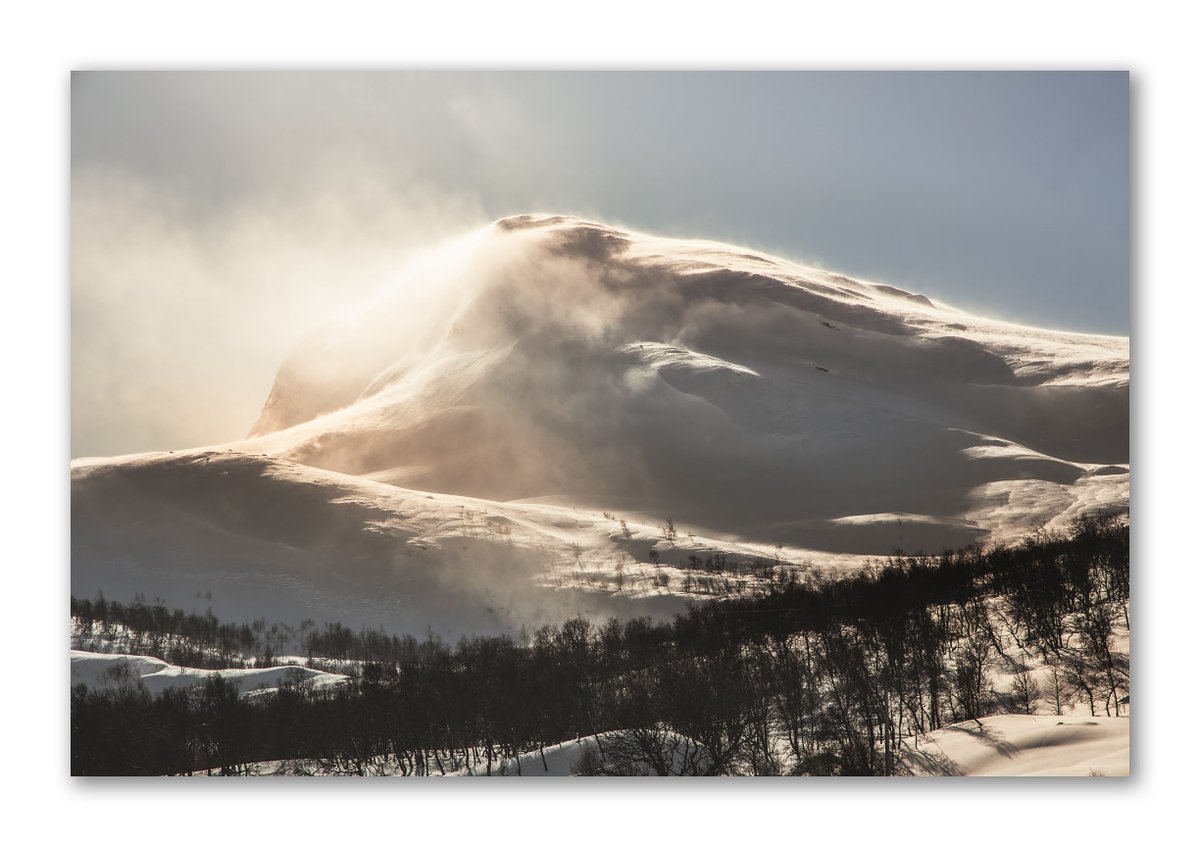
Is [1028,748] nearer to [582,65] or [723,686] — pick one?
[723,686]

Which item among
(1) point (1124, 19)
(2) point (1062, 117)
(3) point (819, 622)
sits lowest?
(3) point (819, 622)

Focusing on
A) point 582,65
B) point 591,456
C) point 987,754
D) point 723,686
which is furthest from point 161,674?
point 987,754

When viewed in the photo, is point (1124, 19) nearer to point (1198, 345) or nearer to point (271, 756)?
point (1198, 345)

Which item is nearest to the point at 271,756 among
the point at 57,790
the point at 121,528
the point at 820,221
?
the point at 57,790

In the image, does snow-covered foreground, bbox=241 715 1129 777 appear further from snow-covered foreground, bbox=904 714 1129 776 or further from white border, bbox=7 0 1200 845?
white border, bbox=7 0 1200 845

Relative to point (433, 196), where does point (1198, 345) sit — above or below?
below

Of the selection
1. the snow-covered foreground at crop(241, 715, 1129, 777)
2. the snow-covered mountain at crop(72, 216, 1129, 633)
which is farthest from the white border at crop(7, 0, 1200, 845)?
the snow-covered mountain at crop(72, 216, 1129, 633)

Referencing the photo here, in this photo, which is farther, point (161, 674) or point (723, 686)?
point (723, 686)

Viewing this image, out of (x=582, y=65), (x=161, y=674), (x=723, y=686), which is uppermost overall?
(x=582, y=65)
